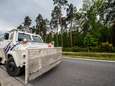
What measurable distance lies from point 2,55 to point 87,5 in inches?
1627

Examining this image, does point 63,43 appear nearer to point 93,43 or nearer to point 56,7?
point 56,7

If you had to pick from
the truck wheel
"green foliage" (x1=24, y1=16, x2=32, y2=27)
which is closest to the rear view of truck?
the truck wheel

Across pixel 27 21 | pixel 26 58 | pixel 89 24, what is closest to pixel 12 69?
pixel 26 58

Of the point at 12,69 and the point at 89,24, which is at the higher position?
the point at 89,24

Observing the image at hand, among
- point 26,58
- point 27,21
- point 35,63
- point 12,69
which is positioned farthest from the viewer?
point 27,21

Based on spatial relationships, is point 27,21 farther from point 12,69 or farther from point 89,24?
point 12,69

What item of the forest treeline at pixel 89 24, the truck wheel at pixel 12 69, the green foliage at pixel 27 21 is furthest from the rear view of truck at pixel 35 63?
the green foliage at pixel 27 21

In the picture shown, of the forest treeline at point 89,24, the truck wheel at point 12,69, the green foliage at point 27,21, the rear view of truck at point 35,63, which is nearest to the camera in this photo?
the rear view of truck at point 35,63

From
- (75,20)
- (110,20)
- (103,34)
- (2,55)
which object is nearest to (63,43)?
(75,20)

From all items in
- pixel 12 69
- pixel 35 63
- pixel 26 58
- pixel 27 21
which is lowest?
pixel 12 69

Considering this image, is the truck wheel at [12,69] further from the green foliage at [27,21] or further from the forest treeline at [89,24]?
the green foliage at [27,21]

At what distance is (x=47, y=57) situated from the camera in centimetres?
667

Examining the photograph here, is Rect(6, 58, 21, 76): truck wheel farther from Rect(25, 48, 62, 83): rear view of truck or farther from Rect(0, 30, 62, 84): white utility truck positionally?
Rect(25, 48, 62, 83): rear view of truck

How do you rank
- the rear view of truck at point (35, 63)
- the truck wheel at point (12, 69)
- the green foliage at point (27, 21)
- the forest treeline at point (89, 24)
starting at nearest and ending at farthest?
1. the rear view of truck at point (35, 63)
2. the truck wheel at point (12, 69)
3. the forest treeline at point (89, 24)
4. the green foliage at point (27, 21)
